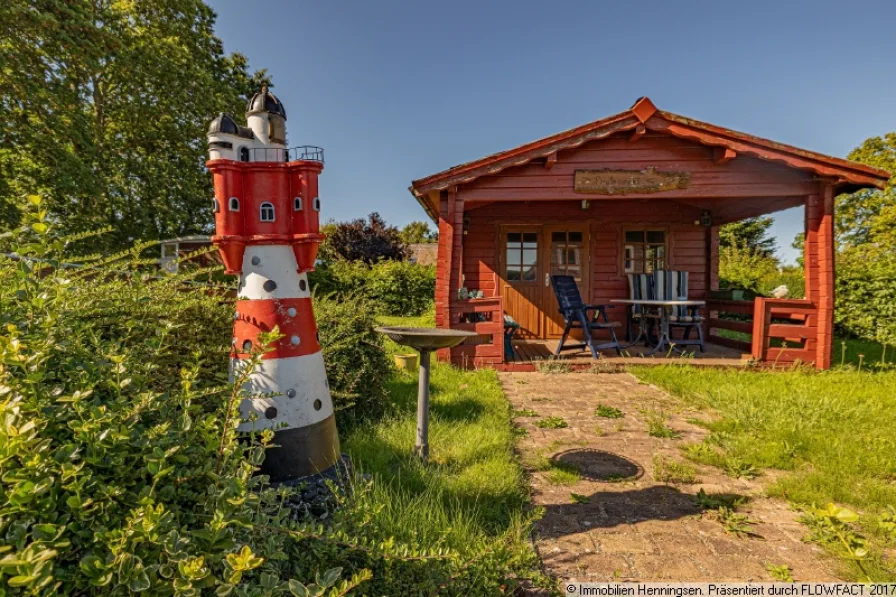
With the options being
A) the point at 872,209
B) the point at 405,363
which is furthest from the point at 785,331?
the point at 872,209

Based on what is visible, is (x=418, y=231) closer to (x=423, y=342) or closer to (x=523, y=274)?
(x=523, y=274)

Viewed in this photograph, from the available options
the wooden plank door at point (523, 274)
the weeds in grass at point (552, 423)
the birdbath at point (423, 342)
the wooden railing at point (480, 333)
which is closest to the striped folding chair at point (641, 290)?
the wooden plank door at point (523, 274)

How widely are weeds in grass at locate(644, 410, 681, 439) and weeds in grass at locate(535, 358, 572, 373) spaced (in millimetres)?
1917

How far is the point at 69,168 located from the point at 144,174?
9.78 feet

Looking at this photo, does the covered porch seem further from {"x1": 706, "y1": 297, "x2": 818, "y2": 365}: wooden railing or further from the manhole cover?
the manhole cover

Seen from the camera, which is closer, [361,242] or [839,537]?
[839,537]

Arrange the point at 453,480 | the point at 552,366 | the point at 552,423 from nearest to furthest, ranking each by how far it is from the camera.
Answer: the point at 453,480 → the point at 552,423 → the point at 552,366

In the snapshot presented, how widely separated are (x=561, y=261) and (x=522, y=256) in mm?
811

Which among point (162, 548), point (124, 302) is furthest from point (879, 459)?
point (124, 302)

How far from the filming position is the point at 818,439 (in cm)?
339

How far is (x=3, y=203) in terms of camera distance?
9.04 m

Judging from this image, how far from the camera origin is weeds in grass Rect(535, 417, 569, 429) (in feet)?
12.8

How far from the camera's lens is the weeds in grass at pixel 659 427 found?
3.70 m

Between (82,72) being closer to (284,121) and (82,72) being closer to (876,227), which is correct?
(284,121)
